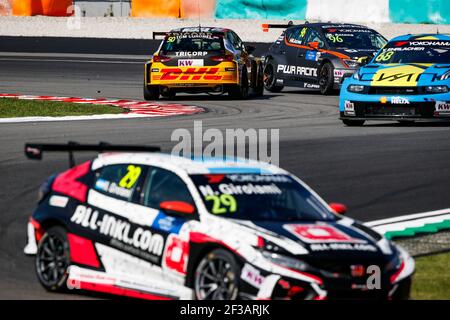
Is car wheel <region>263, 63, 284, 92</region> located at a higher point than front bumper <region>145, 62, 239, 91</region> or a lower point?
lower

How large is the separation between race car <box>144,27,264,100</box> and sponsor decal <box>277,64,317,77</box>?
1.59 m

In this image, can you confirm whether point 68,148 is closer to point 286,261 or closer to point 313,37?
point 286,261

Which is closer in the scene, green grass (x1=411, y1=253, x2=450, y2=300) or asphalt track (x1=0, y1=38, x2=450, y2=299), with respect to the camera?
green grass (x1=411, y1=253, x2=450, y2=300)

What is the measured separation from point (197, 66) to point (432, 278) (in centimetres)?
1586

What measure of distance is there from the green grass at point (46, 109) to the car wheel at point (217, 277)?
14.9 m

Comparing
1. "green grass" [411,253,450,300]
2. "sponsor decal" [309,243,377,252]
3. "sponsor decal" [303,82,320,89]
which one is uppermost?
"sponsor decal" [309,243,377,252]

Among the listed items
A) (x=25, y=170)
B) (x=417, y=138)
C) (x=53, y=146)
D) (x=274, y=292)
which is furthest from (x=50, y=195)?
(x=417, y=138)

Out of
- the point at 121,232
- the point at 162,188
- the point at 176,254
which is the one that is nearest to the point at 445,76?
the point at 162,188

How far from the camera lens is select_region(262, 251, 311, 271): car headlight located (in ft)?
27.6

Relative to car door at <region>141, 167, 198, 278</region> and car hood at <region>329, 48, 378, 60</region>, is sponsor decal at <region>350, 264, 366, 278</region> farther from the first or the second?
car hood at <region>329, 48, 378, 60</region>

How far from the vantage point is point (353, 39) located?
2814cm

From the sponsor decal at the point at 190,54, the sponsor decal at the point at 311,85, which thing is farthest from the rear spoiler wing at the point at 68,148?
the sponsor decal at the point at 311,85

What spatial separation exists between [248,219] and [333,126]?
41.6ft

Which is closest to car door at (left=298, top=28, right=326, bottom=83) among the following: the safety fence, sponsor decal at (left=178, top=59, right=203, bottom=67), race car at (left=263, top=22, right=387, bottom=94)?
race car at (left=263, top=22, right=387, bottom=94)
